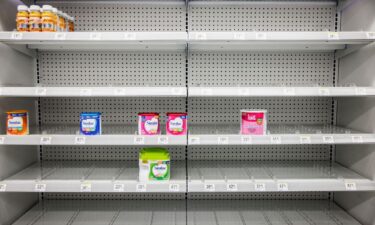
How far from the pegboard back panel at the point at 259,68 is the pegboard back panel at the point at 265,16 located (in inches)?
9.2

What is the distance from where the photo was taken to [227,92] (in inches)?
75.6

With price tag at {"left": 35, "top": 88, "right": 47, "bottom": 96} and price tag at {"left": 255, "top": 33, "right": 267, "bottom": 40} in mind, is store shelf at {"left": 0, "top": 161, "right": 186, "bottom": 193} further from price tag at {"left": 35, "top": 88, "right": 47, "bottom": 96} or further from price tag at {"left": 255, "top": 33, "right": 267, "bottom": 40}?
price tag at {"left": 255, "top": 33, "right": 267, "bottom": 40}

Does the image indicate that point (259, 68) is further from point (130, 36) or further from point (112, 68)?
point (112, 68)

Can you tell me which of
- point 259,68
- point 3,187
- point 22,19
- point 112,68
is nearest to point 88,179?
point 3,187

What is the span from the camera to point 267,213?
2.33 m

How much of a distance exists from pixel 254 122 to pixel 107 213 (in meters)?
1.40

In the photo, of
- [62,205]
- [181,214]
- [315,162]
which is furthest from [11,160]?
[315,162]

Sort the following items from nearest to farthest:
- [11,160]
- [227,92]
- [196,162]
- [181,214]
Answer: [227,92], [11,160], [181,214], [196,162]

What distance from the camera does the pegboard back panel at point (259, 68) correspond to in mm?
2482

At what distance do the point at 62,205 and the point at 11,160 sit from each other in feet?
1.98

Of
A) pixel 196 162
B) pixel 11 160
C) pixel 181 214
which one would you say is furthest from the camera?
pixel 196 162

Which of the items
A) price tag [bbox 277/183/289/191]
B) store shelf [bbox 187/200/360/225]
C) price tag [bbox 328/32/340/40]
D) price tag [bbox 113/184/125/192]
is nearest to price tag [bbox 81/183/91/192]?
price tag [bbox 113/184/125/192]

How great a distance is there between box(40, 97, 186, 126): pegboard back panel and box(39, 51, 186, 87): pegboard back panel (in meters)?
0.15

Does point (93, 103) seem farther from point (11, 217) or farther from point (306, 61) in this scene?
point (306, 61)
